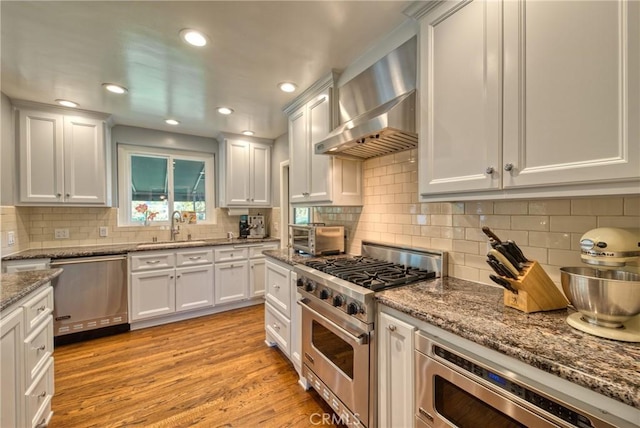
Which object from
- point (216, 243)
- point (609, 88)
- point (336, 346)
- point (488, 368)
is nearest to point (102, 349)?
point (216, 243)

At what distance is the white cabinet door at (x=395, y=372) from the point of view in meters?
1.21

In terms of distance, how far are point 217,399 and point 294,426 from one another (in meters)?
0.63

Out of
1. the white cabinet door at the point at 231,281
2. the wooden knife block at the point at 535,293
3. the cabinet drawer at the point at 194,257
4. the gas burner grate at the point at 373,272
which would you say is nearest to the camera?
the wooden knife block at the point at 535,293

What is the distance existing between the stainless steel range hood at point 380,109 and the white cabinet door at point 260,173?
220 centimetres

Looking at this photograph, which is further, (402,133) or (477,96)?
(402,133)

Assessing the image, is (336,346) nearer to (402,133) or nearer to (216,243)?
(402,133)

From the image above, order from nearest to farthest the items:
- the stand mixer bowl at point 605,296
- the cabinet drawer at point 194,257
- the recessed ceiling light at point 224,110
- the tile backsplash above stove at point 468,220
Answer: the stand mixer bowl at point 605,296, the tile backsplash above stove at point 468,220, the recessed ceiling light at point 224,110, the cabinet drawer at point 194,257

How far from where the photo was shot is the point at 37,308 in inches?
60.7

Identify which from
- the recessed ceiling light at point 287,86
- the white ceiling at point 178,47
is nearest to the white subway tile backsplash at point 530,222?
the white ceiling at point 178,47

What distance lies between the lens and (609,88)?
0.87 metres

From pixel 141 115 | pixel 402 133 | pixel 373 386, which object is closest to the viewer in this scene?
pixel 373 386

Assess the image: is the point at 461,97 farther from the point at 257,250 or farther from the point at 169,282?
the point at 169,282

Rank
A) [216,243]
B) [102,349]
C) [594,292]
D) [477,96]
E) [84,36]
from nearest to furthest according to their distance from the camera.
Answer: [594,292]
[477,96]
[84,36]
[102,349]
[216,243]

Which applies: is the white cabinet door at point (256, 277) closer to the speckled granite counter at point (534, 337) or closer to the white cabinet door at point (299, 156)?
the white cabinet door at point (299, 156)
